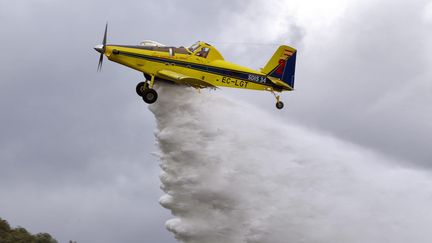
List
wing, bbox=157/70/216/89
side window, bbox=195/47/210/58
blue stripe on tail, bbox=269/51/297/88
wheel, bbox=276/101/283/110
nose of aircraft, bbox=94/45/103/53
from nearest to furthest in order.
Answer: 1. wing, bbox=157/70/216/89
2. nose of aircraft, bbox=94/45/103/53
3. side window, bbox=195/47/210/58
4. wheel, bbox=276/101/283/110
5. blue stripe on tail, bbox=269/51/297/88

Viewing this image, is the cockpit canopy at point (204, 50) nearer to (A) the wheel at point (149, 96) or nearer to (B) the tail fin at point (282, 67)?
(B) the tail fin at point (282, 67)

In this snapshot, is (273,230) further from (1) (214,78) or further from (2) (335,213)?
(1) (214,78)

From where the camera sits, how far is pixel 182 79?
33.3 metres

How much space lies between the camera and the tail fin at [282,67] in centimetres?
3625

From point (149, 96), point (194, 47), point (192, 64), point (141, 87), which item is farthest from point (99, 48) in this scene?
point (194, 47)

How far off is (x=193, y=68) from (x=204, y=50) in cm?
92

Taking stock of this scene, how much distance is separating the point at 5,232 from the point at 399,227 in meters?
40.3

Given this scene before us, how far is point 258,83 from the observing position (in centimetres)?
3594

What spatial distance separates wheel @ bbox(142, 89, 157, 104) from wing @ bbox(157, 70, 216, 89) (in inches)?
33.1

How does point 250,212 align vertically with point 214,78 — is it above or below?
below

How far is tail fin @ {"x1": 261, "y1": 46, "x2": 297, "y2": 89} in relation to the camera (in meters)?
36.2

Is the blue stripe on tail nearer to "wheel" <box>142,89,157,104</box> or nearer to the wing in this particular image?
the wing

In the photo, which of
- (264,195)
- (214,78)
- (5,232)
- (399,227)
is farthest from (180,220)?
(5,232)

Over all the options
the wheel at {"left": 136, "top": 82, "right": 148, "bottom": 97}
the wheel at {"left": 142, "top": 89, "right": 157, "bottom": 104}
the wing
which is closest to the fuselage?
the wing
